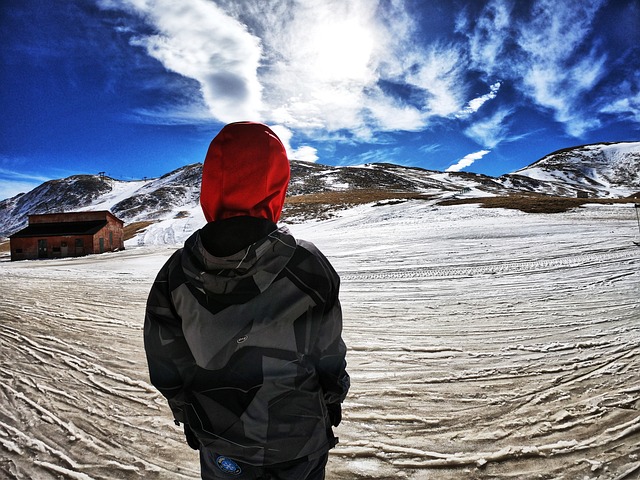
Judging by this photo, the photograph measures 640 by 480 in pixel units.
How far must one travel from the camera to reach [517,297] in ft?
21.3

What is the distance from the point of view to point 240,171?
130 cm

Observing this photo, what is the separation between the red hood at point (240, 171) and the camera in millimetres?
1304

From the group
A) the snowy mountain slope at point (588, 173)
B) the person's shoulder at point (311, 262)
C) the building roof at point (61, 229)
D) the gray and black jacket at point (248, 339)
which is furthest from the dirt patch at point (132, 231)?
the snowy mountain slope at point (588, 173)

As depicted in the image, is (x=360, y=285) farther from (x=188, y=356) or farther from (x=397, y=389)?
(x=188, y=356)

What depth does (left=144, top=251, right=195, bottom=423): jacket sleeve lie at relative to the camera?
1.40m

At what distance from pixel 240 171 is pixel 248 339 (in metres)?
0.65

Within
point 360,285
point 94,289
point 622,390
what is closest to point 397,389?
point 622,390

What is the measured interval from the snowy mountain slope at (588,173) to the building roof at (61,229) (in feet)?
301

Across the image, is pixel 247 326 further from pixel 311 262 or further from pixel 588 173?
pixel 588 173

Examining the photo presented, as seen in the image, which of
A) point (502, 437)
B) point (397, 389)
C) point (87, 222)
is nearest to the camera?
point (502, 437)

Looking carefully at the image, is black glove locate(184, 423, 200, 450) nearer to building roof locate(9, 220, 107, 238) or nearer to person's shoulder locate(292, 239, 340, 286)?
person's shoulder locate(292, 239, 340, 286)

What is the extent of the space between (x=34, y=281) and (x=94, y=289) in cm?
375

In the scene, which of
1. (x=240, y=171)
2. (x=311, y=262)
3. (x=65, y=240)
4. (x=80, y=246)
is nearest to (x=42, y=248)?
(x=65, y=240)

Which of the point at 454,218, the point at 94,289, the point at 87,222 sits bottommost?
the point at 94,289
